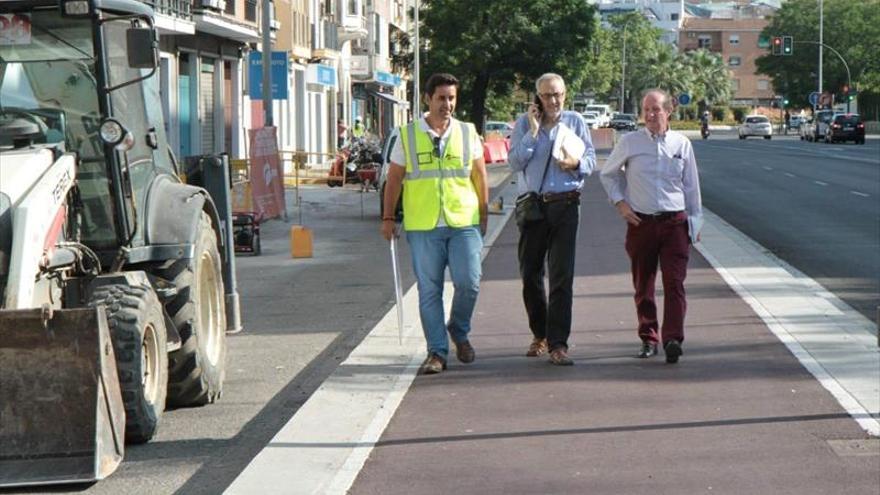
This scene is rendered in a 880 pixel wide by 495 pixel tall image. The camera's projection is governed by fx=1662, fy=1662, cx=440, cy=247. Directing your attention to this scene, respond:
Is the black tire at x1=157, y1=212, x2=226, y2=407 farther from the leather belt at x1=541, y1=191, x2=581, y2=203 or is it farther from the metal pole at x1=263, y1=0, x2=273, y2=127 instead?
the metal pole at x1=263, y1=0, x2=273, y2=127

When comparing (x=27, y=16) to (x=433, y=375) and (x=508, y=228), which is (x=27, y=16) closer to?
(x=433, y=375)

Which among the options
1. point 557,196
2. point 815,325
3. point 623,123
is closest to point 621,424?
point 557,196

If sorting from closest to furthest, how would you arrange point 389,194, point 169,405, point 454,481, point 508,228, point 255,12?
point 454,481 < point 169,405 < point 389,194 < point 508,228 < point 255,12

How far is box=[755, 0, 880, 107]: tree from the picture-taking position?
135m

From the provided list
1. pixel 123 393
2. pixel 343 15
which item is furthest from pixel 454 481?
pixel 343 15

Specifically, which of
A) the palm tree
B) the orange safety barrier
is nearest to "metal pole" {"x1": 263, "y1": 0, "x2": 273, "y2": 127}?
the orange safety barrier

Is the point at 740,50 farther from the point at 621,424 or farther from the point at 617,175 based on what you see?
the point at 621,424

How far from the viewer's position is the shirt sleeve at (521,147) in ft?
36.4

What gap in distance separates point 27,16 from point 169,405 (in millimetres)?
2440

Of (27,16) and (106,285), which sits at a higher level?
(27,16)

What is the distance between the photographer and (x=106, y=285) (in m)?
8.81

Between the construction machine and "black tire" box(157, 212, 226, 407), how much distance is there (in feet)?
0.04

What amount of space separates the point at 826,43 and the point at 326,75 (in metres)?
83.9

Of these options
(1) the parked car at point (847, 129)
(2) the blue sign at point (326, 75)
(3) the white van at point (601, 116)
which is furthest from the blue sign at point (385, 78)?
(3) the white van at point (601, 116)
